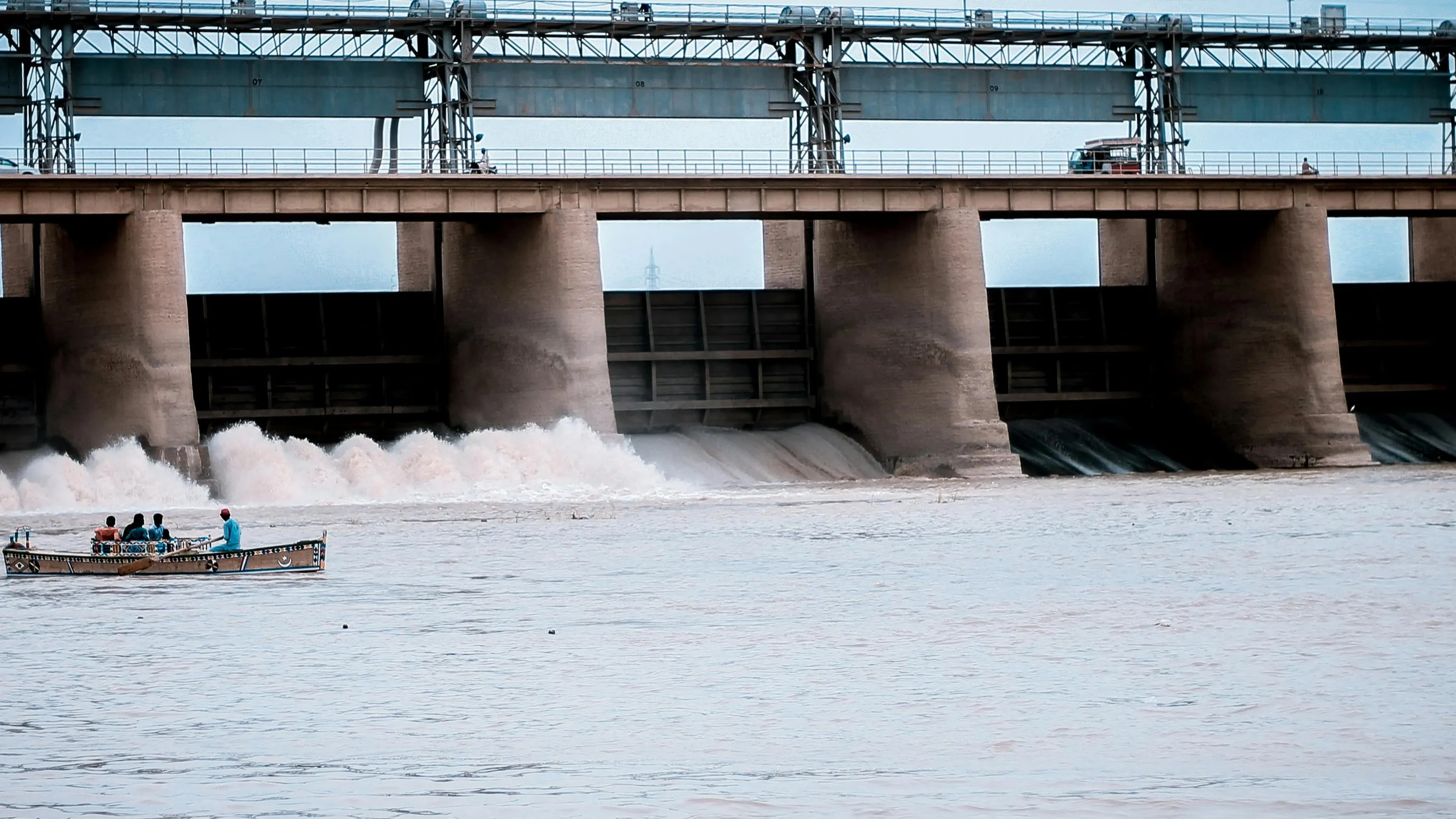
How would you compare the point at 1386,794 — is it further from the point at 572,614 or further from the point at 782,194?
the point at 782,194

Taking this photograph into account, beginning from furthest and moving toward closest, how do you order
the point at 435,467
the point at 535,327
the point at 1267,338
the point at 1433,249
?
the point at 1433,249
the point at 1267,338
the point at 535,327
the point at 435,467

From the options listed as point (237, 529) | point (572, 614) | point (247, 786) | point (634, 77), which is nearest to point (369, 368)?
point (634, 77)

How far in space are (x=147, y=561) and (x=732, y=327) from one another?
1154 inches

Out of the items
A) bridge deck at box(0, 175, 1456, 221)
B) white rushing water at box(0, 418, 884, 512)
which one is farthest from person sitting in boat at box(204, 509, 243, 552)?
bridge deck at box(0, 175, 1456, 221)

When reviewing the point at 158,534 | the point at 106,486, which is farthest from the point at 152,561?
the point at 106,486

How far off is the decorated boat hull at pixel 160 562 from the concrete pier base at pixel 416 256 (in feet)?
84.1

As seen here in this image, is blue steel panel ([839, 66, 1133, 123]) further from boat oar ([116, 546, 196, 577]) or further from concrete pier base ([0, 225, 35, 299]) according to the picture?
boat oar ([116, 546, 196, 577])

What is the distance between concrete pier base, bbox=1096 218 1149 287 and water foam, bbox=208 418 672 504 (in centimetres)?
2005

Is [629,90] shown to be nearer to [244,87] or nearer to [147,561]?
[244,87]

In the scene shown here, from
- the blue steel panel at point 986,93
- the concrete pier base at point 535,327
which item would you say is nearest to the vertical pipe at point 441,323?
the concrete pier base at point 535,327

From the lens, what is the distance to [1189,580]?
2453 centimetres

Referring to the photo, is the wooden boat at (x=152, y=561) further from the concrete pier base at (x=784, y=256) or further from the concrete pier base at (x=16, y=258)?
the concrete pier base at (x=784, y=256)

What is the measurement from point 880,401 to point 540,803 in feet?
133

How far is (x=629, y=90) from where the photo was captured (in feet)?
180
